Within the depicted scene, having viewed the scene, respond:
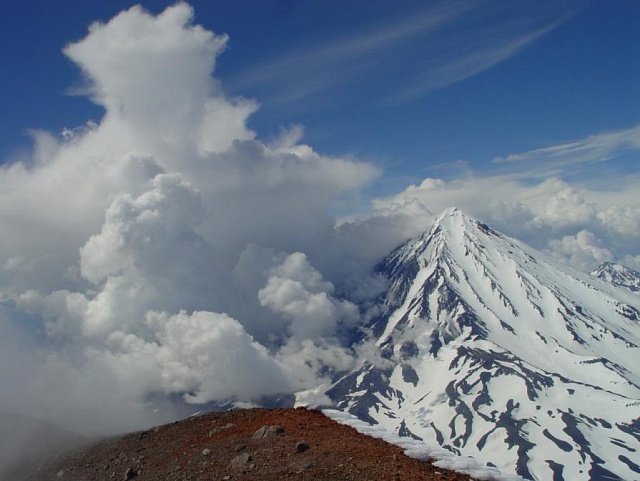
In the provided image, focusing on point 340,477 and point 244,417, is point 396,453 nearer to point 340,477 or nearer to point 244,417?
point 340,477

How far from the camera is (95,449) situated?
1838 inches

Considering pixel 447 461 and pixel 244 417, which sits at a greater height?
pixel 244 417

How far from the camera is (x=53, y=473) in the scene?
149 ft

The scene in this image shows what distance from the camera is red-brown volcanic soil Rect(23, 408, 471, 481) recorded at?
94.9ft

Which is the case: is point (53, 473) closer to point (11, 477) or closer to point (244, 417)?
point (11, 477)

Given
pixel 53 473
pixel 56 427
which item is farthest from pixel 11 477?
pixel 56 427

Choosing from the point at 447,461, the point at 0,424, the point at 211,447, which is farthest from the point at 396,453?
the point at 0,424

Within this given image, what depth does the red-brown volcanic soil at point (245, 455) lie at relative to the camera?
1139 inches

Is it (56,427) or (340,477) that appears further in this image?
(56,427)

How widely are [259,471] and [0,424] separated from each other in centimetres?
5430

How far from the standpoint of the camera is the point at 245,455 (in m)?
33.2

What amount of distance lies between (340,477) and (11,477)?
3917 cm

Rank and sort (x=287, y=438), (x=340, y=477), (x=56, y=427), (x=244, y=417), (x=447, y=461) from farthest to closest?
(x=56, y=427) → (x=244, y=417) → (x=287, y=438) → (x=447, y=461) → (x=340, y=477)

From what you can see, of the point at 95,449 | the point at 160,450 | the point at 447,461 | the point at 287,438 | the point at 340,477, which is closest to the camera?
the point at 340,477
